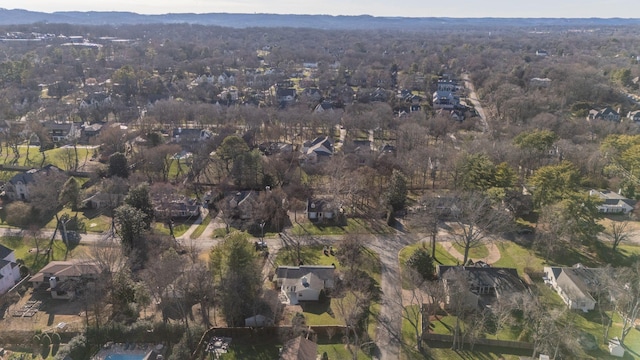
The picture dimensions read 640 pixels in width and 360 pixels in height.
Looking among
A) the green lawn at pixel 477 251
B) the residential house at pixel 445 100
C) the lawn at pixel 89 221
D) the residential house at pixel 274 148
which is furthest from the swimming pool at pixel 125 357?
the residential house at pixel 445 100

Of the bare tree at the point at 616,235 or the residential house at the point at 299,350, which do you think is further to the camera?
the bare tree at the point at 616,235

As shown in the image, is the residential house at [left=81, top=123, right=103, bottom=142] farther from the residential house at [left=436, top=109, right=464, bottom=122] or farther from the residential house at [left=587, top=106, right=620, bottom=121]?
the residential house at [left=587, top=106, right=620, bottom=121]

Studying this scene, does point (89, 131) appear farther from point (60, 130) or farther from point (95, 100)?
point (95, 100)

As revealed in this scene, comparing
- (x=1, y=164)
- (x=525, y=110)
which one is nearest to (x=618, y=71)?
(x=525, y=110)

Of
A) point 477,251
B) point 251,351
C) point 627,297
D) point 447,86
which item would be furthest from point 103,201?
point 447,86

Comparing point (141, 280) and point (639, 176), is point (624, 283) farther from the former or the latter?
point (141, 280)

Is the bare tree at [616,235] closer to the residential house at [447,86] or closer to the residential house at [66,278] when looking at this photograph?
the residential house at [66,278]
